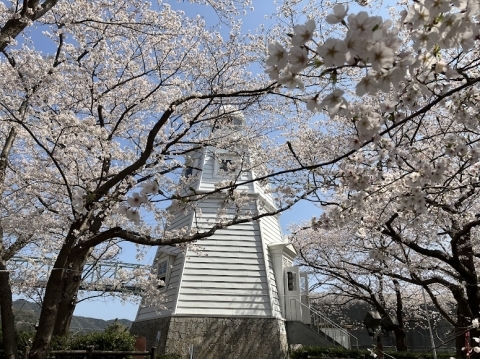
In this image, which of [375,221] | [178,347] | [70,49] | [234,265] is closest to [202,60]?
[70,49]

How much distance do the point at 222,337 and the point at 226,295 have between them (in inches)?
47.4

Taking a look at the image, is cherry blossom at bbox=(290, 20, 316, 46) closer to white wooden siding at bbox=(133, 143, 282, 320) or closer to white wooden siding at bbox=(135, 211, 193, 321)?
white wooden siding at bbox=(133, 143, 282, 320)

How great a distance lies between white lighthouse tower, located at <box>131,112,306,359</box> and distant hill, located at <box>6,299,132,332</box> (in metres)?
2.54

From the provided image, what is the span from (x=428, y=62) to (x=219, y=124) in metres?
5.95

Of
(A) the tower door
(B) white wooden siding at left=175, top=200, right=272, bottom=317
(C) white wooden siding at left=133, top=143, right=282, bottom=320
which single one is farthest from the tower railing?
(B) white wooden siding at left=175, top=200, right=272, bottom=317

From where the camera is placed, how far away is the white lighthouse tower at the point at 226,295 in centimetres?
1088

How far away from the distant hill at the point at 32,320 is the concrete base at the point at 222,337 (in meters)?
2.74

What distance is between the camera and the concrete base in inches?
424

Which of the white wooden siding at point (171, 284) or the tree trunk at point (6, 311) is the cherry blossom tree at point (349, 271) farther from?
the tree trunk at point (6, 311)

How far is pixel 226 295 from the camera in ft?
37.8

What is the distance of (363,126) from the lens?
245 cm

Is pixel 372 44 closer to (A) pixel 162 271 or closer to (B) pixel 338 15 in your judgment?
(B) pixel 338 15

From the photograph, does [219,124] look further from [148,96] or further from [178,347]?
[178,347]

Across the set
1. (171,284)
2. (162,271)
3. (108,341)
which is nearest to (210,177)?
(162,271)
